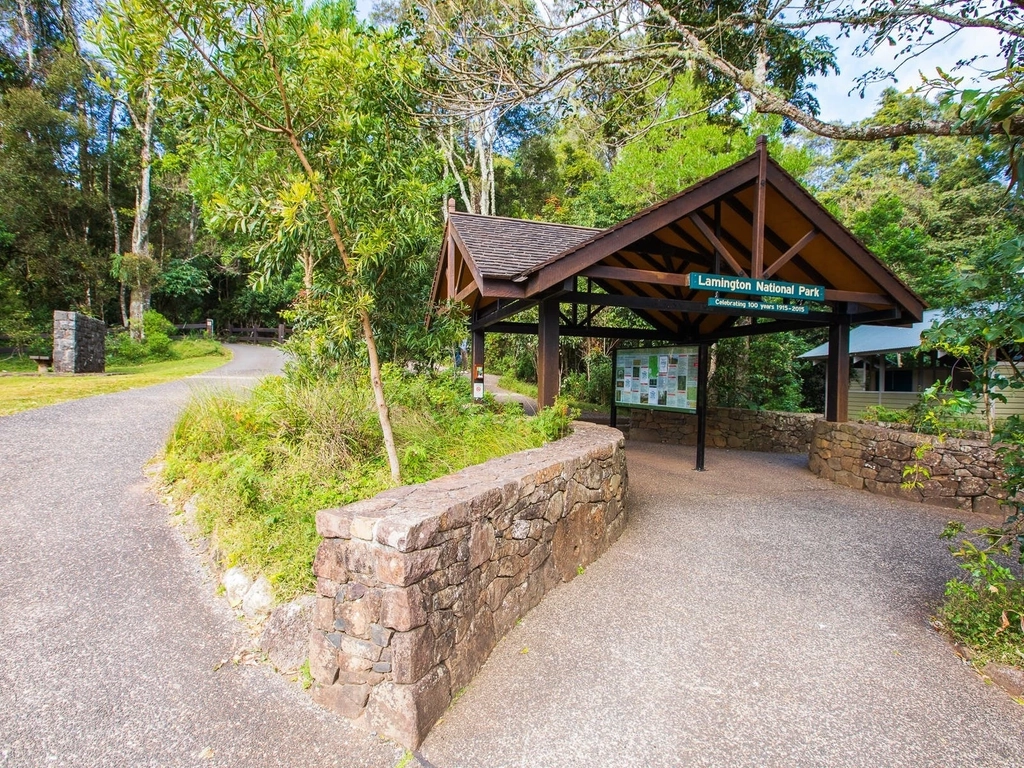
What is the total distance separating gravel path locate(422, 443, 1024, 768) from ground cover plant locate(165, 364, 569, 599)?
1.56 meters

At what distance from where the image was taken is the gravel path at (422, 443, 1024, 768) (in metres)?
2.61

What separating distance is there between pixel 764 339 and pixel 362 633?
1466 cm

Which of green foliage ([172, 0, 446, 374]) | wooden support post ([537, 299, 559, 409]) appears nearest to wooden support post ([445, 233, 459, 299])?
wooden support post ([537, 299, 559, 409])

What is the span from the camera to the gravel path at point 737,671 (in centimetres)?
261

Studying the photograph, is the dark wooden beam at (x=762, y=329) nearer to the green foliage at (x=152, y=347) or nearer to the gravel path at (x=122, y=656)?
the gravel path at (x=122, y=656)

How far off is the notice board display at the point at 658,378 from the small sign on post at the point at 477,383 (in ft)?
9.79

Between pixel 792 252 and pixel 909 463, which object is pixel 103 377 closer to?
pixel 792 252

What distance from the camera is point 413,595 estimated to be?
8.56ft

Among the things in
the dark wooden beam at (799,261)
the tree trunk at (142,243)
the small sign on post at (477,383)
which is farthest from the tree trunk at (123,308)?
the dark wooden beam at (799,261)

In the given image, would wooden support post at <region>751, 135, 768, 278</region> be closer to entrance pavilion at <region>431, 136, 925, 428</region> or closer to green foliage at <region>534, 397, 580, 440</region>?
entrance pavilion at <region>431, 136, 925, 428</region>

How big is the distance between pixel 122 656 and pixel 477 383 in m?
5.32

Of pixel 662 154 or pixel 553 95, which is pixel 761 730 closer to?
pixel 553 95

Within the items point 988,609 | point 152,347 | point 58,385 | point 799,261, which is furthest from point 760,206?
point 152,347

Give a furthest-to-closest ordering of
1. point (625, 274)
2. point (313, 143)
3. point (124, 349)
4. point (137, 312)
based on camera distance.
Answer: point (137, 312)
point (124, 349)
point (625, 274)
point (313, 143)
